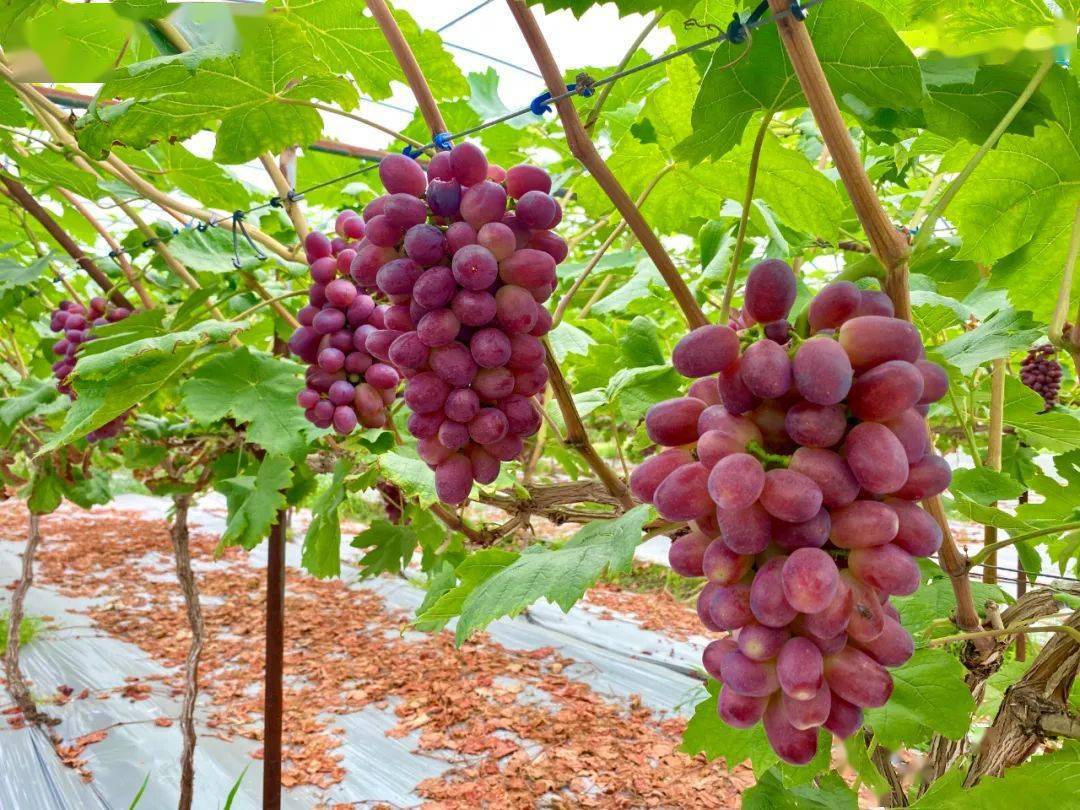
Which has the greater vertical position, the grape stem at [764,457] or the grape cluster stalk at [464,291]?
the grape cluster stalk at [464,291]

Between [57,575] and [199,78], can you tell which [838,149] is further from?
[57,575]

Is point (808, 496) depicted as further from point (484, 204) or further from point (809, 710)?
point (484, 204)

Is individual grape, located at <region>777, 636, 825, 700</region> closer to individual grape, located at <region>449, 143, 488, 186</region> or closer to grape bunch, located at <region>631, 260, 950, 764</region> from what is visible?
grape bunch, located at <region>631, 260, 950, 764</region>

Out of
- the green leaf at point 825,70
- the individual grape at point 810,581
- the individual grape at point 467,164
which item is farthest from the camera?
the individual grape at point 467,164

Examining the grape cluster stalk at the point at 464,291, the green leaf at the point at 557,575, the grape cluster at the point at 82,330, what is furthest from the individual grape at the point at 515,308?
the grape cluster at the point at 82,330

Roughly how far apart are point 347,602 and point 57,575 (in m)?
3.15

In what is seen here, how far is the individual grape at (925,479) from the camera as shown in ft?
1.51

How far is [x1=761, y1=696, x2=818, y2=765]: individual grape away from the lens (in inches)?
17.8

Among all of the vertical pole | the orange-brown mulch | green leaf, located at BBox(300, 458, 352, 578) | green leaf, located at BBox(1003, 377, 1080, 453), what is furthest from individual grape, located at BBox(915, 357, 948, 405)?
the orange-brown mulch

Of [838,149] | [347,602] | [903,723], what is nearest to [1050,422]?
[903,723]

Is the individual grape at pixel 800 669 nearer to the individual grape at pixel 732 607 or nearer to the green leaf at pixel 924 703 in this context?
the individual grape at pixel 732 607

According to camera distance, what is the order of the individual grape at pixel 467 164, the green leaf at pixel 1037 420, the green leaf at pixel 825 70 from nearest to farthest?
the green leaf at pixel 825 70
the individual grape at pixel 467 164
the green leaf at pixel 1037 420

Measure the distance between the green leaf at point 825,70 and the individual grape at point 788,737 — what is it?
1.48 ft

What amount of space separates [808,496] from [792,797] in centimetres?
56
